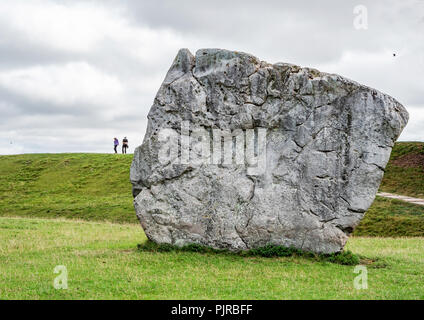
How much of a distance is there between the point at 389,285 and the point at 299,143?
675 centimetres

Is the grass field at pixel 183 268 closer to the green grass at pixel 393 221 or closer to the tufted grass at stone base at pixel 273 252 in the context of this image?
the green grass at pixel 393 221

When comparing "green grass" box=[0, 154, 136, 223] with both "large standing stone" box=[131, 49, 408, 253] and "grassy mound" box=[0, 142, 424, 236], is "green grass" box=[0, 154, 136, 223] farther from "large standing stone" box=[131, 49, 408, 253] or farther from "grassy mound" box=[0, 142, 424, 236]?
"large standing stone" box=[131, 49, 408, 253]

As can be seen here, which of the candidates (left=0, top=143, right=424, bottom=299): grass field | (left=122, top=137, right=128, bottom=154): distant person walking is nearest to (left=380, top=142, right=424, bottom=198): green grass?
(left=0, top=143, right=424, bottom=299): grass field

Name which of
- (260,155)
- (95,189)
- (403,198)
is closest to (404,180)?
(403,198)

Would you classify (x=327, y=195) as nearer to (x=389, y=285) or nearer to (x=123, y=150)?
(x=389, y=285)

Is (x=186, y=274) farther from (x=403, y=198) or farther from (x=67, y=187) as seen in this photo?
(x=67, y=187)

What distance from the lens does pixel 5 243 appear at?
75.7 ft

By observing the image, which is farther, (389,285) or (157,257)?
(157,257)

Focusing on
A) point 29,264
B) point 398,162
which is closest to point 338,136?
point 29,264

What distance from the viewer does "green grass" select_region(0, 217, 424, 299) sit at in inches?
535

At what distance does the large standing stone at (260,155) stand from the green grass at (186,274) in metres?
1.44

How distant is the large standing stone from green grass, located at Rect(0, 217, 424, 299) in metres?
1.44

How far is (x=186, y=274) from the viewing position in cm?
1596

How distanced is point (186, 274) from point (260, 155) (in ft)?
20.5
